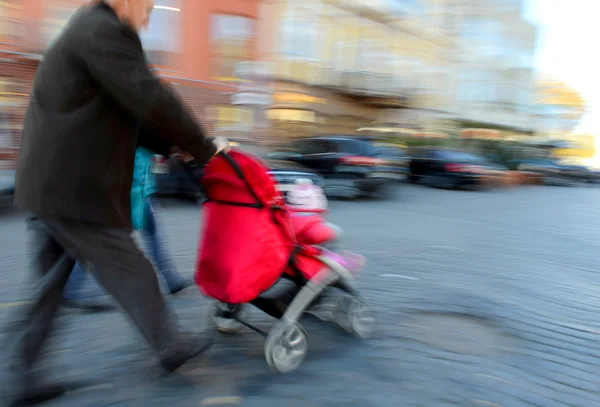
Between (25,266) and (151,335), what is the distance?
3.25 meters

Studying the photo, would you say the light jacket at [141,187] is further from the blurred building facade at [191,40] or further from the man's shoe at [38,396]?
the blurred building facade at [191,40]

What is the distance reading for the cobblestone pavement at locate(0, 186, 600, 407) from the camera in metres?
2.79

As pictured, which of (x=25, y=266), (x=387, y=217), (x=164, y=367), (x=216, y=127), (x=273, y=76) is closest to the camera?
(x=164, y=367)

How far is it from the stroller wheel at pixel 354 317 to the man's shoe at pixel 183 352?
0.99 metres

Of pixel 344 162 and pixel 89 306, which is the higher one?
pixel 344 162

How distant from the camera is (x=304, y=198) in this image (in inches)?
139

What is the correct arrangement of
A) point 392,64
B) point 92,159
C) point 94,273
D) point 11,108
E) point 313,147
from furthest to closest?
point 392,64
point 313,147
point 11,108
point 94,273
point 92,159

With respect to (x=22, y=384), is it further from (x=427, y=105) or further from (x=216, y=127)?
(x=427, y=105)

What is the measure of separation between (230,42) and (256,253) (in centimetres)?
1590

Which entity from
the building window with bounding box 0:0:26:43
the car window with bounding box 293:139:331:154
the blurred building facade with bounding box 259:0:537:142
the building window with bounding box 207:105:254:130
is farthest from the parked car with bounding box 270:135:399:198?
the blurred building facade with bounding box 259:0:537:142

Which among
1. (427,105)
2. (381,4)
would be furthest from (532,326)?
(427,105)

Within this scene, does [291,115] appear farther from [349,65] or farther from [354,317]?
[354,317]

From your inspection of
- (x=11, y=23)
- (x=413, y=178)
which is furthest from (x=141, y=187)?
(x=413, y=178)

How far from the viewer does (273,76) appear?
809 inches
